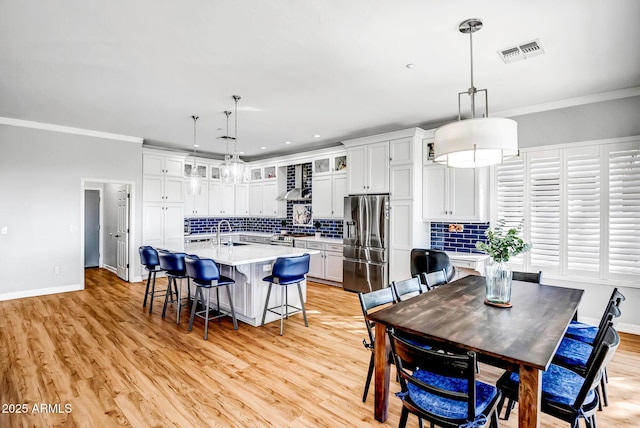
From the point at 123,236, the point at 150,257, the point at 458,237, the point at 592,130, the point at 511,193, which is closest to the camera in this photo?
the point at 592,130

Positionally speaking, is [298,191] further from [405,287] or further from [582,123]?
[582,123]

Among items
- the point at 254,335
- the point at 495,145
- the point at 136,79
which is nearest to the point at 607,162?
the point at 495,145

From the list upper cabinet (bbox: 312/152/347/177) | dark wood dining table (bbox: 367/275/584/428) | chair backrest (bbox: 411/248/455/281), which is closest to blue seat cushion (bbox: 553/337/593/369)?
dark wood dining table (bbox: 367/275/584/428)

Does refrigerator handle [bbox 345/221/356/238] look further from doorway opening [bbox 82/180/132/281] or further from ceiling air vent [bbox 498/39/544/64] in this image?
doorway opening [bbox 82/180/132/281]

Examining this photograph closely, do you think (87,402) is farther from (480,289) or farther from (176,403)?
(480,289)

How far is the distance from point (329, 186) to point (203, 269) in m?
3.46

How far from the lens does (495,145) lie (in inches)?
78.2

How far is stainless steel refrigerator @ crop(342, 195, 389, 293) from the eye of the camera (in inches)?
211

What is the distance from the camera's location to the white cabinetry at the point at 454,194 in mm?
4598

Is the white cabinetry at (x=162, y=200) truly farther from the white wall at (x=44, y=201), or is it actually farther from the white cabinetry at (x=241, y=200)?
the white cabinetry at (x=241, y=200)

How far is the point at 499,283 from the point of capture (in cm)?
227

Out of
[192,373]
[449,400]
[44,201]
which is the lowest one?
[192,373]

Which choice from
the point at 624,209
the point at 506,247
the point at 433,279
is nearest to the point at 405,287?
the point at 433,279

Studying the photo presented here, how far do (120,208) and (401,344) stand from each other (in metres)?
6.84
